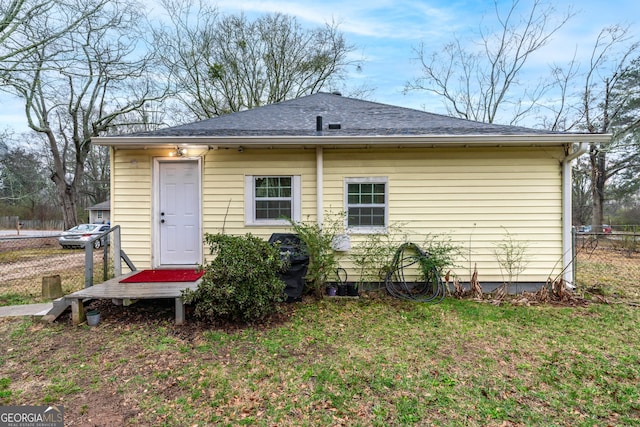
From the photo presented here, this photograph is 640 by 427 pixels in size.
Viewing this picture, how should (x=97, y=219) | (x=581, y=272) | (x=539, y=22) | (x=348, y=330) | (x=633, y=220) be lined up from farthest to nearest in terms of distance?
(x=97, y=219), (x=633, y=220), (x=539, y=22), (x=581, y=272), (x=348, y=330)

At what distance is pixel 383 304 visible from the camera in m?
4.69

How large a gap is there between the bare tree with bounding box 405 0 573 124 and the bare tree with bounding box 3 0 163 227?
562 inches

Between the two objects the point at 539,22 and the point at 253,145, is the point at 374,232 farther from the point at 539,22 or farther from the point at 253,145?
the point at 539,22

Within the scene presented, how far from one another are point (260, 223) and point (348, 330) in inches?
98.8

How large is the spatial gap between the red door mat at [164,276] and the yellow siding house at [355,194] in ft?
1.16

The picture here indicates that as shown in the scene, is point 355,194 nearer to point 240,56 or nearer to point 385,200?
point 385,200

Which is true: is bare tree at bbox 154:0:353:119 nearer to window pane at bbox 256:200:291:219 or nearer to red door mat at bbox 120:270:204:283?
window pane at bbox 256:200:291:219

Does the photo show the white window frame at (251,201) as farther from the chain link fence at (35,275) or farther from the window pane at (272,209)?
the chain link fence at (35,275)

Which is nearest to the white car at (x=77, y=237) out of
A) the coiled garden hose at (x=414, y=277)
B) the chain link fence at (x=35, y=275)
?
the chain link fence at (x=35, y=275)

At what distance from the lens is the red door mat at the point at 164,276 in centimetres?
449

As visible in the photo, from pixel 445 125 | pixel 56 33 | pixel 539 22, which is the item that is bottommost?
pixel 445 125

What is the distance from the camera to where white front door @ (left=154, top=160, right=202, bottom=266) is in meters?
5.39

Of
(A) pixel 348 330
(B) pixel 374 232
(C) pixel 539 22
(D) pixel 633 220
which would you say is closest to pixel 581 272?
(B) pixel 374 232

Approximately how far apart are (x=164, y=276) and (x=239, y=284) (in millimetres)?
1883
